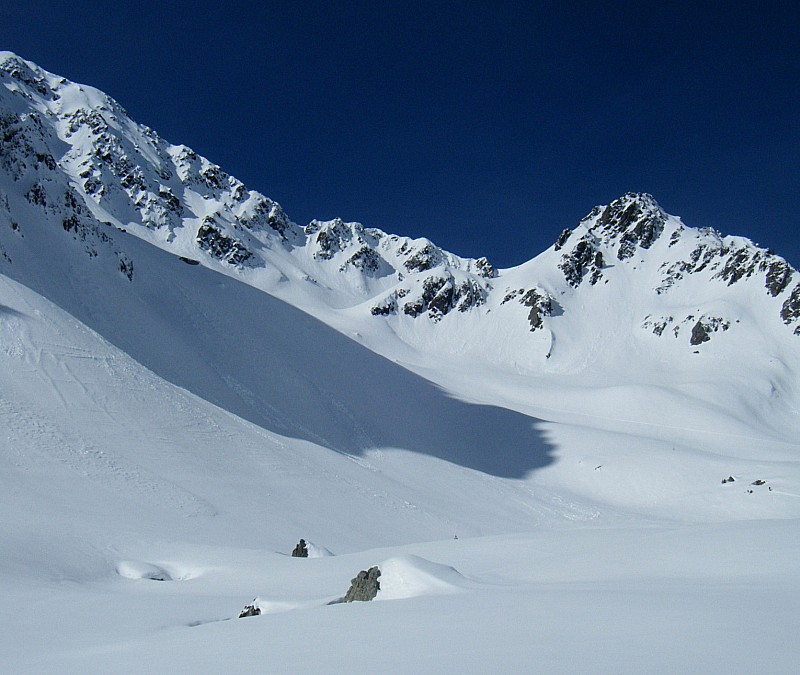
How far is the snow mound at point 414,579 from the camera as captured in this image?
686 centimetres

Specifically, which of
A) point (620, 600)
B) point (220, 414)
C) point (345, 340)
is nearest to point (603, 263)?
point (345, 340)

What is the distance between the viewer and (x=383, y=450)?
36.3 meters

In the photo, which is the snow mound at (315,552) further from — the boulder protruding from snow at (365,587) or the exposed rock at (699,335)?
the exposed rock at (699,335)

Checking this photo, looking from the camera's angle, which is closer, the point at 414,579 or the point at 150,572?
the point at 414,579

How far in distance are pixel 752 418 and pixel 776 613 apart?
6516cm

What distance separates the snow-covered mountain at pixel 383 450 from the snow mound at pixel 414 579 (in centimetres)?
7

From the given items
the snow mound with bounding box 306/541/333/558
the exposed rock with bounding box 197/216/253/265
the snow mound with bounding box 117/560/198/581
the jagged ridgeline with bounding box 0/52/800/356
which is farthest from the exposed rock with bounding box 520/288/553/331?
the snow mound with bounding box 117/560/198/581

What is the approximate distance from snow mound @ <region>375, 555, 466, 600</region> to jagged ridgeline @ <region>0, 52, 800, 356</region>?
78.7 m

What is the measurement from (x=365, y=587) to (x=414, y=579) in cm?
71

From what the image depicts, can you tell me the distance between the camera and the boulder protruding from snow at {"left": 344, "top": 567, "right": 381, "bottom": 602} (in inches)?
286

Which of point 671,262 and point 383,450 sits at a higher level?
point 671,262

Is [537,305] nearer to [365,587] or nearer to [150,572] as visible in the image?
[150,572]

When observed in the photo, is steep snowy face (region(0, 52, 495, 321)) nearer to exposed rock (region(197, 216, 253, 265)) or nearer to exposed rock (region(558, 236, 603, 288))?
exposed rock (region(197, 216, 253, 265))

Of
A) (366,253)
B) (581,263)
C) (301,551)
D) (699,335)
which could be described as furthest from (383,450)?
(366,253)
